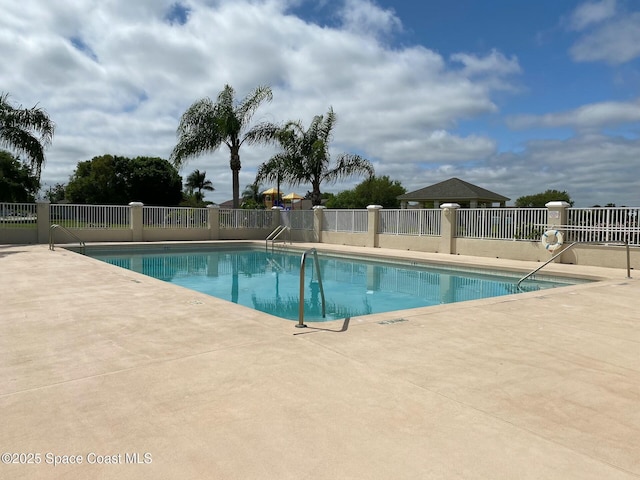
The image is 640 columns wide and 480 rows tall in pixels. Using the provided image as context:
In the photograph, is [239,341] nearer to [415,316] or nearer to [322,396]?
[322,396]

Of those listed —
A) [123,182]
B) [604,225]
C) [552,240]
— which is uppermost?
[123,182]

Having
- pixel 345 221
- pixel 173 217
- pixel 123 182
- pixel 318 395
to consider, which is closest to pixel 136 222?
pixel 173 217

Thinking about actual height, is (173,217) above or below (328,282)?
above

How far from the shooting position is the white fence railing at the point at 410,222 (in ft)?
58.8

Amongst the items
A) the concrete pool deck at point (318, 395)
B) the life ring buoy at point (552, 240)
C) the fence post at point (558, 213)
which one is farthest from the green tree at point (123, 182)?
the concrete pool deck at point (318, 395)

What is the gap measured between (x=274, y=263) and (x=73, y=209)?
1037cm

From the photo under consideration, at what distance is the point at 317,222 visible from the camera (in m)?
23.3

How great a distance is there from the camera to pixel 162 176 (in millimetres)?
51125

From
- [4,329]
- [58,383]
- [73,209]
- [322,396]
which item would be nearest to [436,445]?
[322,396]

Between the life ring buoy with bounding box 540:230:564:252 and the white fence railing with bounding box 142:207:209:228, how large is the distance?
16111mm

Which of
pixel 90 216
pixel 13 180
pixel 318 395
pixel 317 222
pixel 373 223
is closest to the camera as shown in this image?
pixel 318 395

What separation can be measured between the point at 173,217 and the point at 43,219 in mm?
5576

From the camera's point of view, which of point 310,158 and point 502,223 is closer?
point 502,223

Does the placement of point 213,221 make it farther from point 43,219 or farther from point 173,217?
point 43,219
